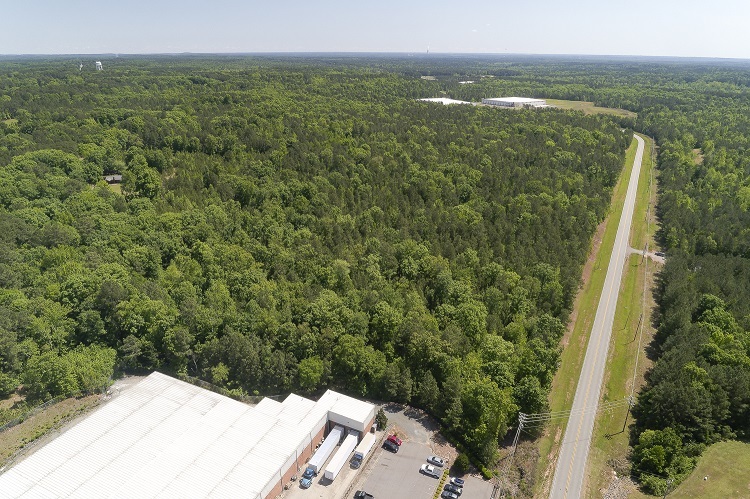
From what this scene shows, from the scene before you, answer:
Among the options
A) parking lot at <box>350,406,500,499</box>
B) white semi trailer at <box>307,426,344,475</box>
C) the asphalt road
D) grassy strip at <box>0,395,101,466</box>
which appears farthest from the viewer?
grassy strip at <box>0,395,101,466</box>

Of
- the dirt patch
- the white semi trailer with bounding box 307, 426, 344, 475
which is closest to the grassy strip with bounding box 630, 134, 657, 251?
the white semi trailer with bounding box 307, 426, 344, 475

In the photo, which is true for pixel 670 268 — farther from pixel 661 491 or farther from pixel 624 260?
pixel 661 491

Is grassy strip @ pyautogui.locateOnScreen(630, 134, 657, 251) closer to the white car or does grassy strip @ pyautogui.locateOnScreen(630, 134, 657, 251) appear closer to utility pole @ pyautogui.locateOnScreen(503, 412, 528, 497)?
utility pole @ pyautogui.locateOnScreen(503, 412, 528, 497)

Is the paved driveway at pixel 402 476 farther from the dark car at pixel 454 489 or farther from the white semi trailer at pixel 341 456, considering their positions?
the white semi trailer at pixel 341 456

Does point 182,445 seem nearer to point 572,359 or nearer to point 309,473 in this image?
point 309,473

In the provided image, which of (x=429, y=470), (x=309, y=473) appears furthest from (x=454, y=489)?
(x=309, y=473)

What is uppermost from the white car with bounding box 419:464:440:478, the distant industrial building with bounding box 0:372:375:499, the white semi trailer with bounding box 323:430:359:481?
the distant industrial building with bounding box 0:372:375:499

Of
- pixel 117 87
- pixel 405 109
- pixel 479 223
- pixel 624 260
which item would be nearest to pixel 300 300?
pixel 479 223
